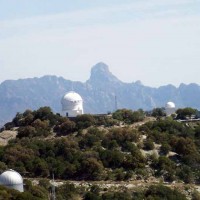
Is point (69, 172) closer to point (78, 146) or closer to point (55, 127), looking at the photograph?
point (78, 146)

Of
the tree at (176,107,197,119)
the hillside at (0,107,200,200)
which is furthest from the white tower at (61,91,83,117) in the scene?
the tree at (176,107,197,119)

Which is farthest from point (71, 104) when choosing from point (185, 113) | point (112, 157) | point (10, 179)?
point (10, 179)

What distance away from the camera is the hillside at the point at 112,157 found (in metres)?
65.4

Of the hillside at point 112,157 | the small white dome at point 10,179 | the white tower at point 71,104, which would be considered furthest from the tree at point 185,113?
the small white dome at point 10,179

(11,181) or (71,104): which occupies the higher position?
(71,104)

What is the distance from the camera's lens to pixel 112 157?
235 ft

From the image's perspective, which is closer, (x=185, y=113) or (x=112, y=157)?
(x=112, y=157)

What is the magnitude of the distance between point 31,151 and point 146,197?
53.7 feet

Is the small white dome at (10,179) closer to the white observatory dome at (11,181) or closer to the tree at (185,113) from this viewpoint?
the white observatory dome at (11,181)

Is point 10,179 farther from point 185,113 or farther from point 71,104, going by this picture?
point 71,104

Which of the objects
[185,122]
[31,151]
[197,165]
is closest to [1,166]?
[31,151]

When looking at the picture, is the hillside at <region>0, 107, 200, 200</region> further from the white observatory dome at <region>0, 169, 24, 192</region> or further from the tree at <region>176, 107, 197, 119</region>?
the tree at <region>176, 107, 197, 119</region>

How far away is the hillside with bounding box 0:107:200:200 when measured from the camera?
214 ft

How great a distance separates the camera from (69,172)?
229 feet
